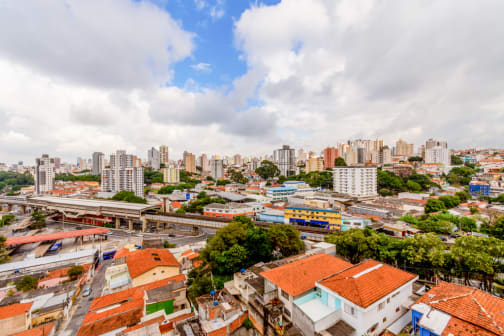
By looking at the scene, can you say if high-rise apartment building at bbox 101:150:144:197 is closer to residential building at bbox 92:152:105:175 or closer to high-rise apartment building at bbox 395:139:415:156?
residential building at bbox 92:152:105:175

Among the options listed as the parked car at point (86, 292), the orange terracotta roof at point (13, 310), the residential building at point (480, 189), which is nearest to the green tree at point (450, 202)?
the residential building at point (480, 189)

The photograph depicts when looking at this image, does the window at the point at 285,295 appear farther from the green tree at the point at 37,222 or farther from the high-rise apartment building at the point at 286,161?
the high-rise apartment building at the point at 286,161

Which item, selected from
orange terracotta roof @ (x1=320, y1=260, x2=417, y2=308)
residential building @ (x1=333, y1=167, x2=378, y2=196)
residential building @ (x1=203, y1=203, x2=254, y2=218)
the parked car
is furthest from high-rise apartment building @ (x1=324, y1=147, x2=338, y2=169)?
the parked car

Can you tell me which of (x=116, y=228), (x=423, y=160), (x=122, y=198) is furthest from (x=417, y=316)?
(x=423, y=160)

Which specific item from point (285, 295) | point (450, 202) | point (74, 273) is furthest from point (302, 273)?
point (450, 202)

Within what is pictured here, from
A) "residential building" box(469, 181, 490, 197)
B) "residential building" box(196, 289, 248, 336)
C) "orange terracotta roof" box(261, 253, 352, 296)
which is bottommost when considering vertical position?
"residential building" box(196, 289, 248, 336)
